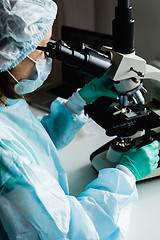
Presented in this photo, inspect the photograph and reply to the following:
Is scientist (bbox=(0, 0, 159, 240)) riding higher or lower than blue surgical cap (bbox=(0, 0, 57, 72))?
lower

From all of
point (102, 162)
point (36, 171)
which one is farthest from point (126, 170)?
point (36, 171)

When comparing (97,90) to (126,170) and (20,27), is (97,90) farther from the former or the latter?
(20,27)

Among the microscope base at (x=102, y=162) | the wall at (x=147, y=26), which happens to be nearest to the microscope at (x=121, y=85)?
the microscope base at (x=102, y=162)

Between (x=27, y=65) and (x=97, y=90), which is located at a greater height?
(x=27, y=65)

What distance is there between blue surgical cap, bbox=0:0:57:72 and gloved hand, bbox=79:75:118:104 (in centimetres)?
47

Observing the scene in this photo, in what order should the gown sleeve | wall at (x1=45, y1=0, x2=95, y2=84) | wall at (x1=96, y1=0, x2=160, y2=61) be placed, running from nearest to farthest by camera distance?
1. the gown sleeve
2. wall at (x1=96, y1=0, x2=160, y2=61)
3. wall at (x1=45, y1=0, x2=95, y2=84)

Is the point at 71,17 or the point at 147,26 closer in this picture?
the point at 147,26

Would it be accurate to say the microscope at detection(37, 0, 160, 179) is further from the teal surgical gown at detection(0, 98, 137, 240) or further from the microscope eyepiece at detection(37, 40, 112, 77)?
the teal surgical gown at detection(0, 98, 137, 240)

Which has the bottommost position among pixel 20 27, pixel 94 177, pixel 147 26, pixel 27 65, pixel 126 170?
pixel 94 177

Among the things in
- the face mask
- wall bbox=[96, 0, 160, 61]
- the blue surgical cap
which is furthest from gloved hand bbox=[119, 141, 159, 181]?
wall bbox=[96, 0, 160, 61]

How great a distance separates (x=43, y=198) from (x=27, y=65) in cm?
42

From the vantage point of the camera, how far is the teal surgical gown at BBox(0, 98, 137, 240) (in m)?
0.79

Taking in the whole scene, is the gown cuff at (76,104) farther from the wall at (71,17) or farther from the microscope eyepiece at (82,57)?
the wall at (71,17)

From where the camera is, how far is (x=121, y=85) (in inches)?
41.8
